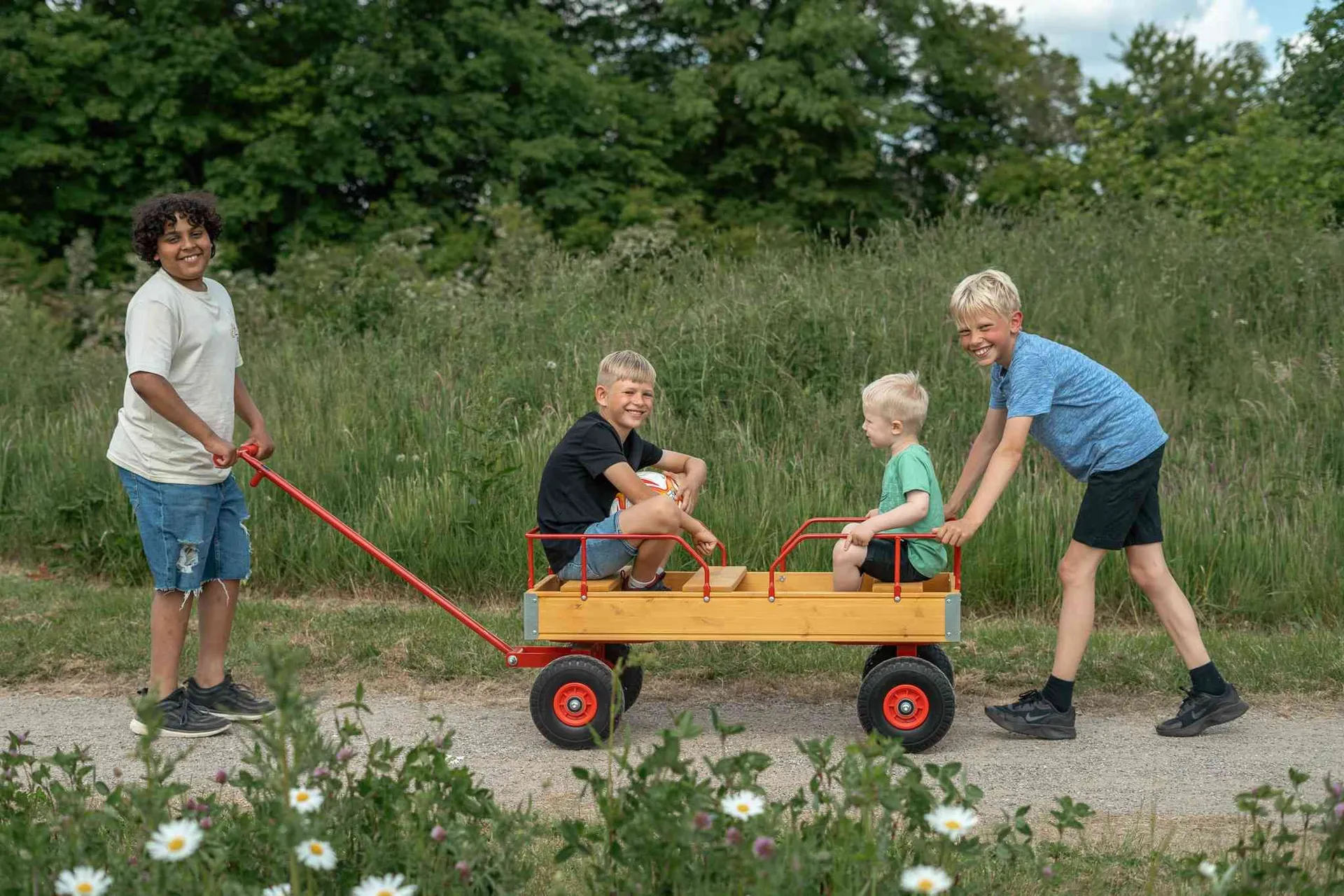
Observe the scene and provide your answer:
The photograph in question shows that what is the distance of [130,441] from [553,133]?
20710 millimetres

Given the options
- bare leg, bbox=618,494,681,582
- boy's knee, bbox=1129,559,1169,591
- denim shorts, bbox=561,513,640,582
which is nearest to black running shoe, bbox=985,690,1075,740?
boy's knee, bbox=1129,559,1169,591

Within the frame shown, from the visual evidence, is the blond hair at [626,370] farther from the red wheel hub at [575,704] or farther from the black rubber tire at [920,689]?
the black rubber tire at [920,689]

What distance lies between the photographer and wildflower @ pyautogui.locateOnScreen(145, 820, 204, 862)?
2.58 meters

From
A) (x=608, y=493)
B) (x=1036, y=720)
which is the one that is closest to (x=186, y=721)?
(x=608, y=493)

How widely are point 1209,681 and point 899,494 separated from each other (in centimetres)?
134

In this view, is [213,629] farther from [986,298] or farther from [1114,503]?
[1114,503]

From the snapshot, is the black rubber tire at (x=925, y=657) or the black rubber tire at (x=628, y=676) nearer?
the black rubber tire at (x=925, y=657)

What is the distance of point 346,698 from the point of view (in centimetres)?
579

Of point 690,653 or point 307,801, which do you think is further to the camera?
point 690,653

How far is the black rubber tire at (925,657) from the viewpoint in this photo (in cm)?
535

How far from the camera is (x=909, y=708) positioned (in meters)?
5.04

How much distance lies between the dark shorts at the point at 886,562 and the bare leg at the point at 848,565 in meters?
0.03

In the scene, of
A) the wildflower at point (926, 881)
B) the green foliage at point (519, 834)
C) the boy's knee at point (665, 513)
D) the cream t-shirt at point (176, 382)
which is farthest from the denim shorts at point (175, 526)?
Result: the wildflower at point (926, 881)

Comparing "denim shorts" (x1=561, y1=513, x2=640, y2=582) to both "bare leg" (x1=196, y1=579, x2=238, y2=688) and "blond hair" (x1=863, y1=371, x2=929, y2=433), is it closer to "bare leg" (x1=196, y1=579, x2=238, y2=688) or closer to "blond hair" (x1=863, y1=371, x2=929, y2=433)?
"blond hair" (x1=863, y1=371, x2=929, y2=433)
